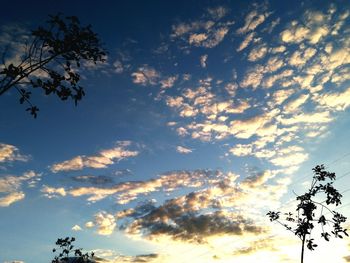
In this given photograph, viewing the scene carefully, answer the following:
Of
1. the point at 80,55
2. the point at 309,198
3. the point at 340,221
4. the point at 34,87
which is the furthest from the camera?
the point at 309,198

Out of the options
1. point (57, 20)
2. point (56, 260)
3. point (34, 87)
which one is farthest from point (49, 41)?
point (56, 260)

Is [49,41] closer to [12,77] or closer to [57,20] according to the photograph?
[57,20]

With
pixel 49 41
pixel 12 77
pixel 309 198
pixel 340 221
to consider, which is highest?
pixel 309 198

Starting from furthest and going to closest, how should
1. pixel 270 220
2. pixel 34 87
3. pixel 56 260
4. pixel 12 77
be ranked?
pixel 56 260
pixel 270 220
pixel 34 87
pixel 12 77

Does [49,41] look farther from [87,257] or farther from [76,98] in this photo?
[87,257]

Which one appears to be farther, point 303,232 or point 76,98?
point 303,232

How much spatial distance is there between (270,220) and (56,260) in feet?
132

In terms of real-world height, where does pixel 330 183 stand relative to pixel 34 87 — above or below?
above

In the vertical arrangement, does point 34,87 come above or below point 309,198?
below

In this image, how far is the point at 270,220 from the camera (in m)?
28.1

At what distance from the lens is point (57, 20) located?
11.1 metres

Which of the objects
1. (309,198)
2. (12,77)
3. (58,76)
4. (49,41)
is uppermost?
(309,198)

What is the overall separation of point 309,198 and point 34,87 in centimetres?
2168

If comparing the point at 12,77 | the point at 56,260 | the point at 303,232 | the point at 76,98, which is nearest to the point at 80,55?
the point at 76,98
